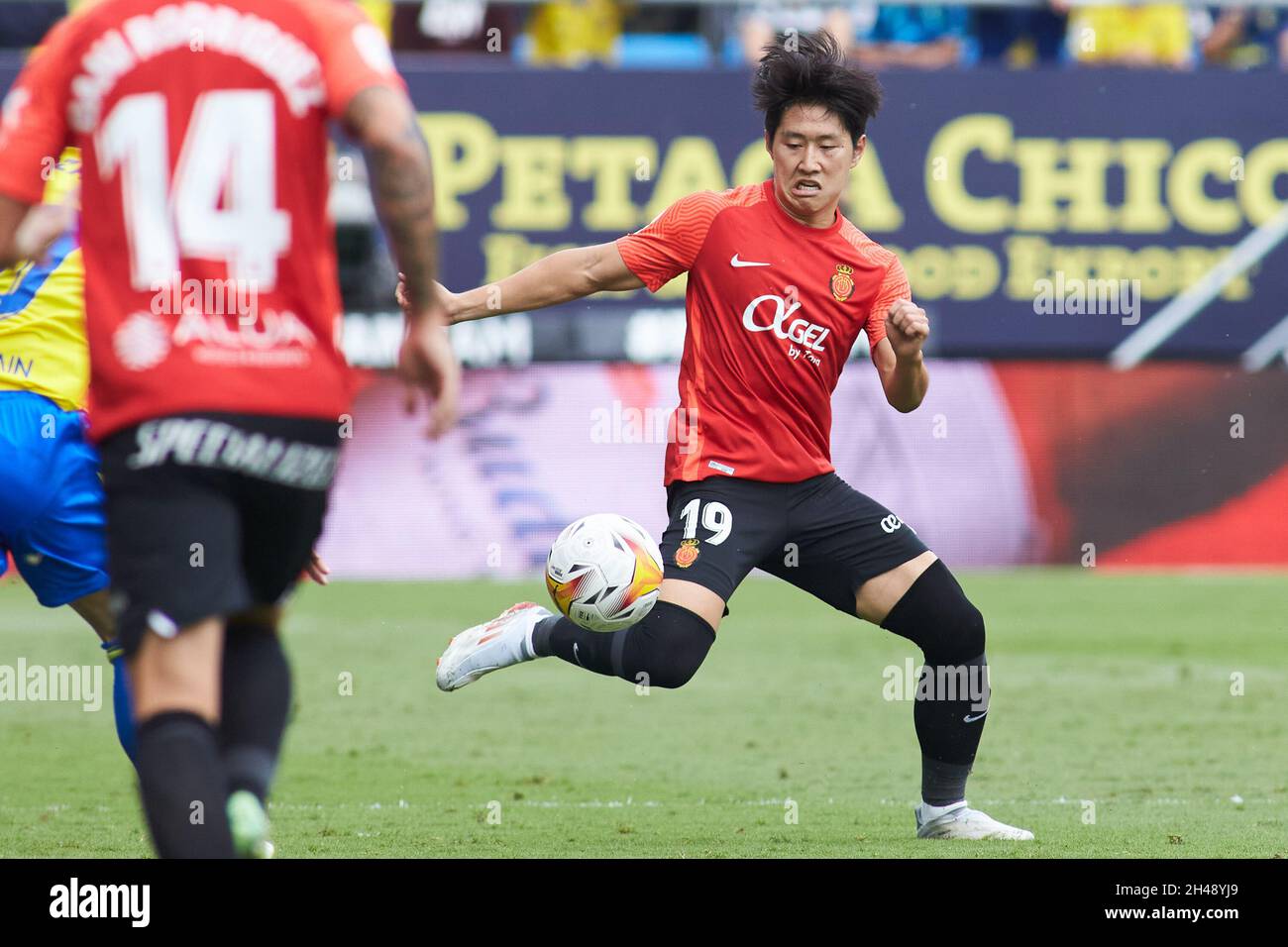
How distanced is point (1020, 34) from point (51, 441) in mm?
15493

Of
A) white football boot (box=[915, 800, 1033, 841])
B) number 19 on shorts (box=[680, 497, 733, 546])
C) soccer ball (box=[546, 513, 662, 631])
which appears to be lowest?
white football boot (box=[915, 800, 1033, 841])

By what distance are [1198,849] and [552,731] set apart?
156 inches

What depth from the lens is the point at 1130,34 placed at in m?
19.3

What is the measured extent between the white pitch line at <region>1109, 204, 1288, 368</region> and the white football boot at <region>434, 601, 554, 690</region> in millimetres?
12437

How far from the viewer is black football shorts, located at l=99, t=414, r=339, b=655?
12.3ft

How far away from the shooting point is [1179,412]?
17375mm

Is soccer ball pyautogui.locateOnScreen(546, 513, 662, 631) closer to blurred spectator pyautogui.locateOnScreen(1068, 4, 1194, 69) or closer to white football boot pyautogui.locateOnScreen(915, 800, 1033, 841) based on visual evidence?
white football boot pyautogui.locateOnScreen(915, 800, 1033, 841)

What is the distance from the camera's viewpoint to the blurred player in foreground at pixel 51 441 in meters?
5.95

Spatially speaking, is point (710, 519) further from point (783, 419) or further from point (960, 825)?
point (960, 825)
